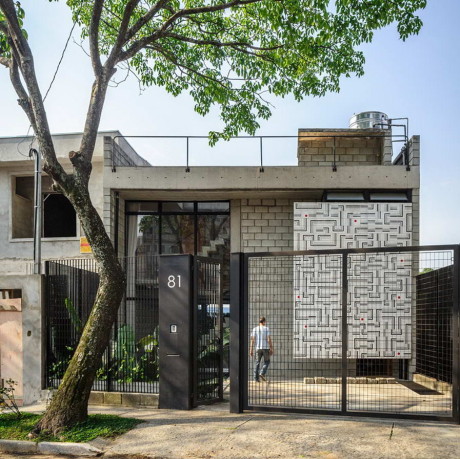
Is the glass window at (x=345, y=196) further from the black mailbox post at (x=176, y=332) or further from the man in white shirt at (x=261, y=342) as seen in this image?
the black mailbox post at (x=176, y=332)

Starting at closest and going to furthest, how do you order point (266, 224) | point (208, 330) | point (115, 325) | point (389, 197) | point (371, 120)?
point (208, 330)
point (115, 325)
point (389, 197)
point (266, 224)
point (371, 120)

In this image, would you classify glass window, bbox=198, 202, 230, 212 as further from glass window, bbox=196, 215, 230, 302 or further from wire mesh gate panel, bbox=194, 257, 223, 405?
wire mesh gate panel, bbox=194, 257, 223, 405

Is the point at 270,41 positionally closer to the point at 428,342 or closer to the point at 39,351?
the point at 428,342

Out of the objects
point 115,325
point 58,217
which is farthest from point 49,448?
point 58,217

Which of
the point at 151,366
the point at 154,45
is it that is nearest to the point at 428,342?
the point at 151,366

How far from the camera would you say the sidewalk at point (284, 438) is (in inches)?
272

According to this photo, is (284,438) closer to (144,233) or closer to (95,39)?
(95,39)

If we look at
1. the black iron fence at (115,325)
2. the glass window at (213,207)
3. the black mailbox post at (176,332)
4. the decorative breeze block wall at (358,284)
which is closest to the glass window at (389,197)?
the decorative breeze block wall at (358,284)

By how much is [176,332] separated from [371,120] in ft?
29.8

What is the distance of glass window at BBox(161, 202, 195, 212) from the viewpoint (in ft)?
52.6

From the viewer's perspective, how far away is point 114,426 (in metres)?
8.28

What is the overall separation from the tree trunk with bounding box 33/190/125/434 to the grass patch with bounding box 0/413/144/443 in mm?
161

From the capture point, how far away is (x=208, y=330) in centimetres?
1017

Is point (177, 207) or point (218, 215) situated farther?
point (177, 207)
